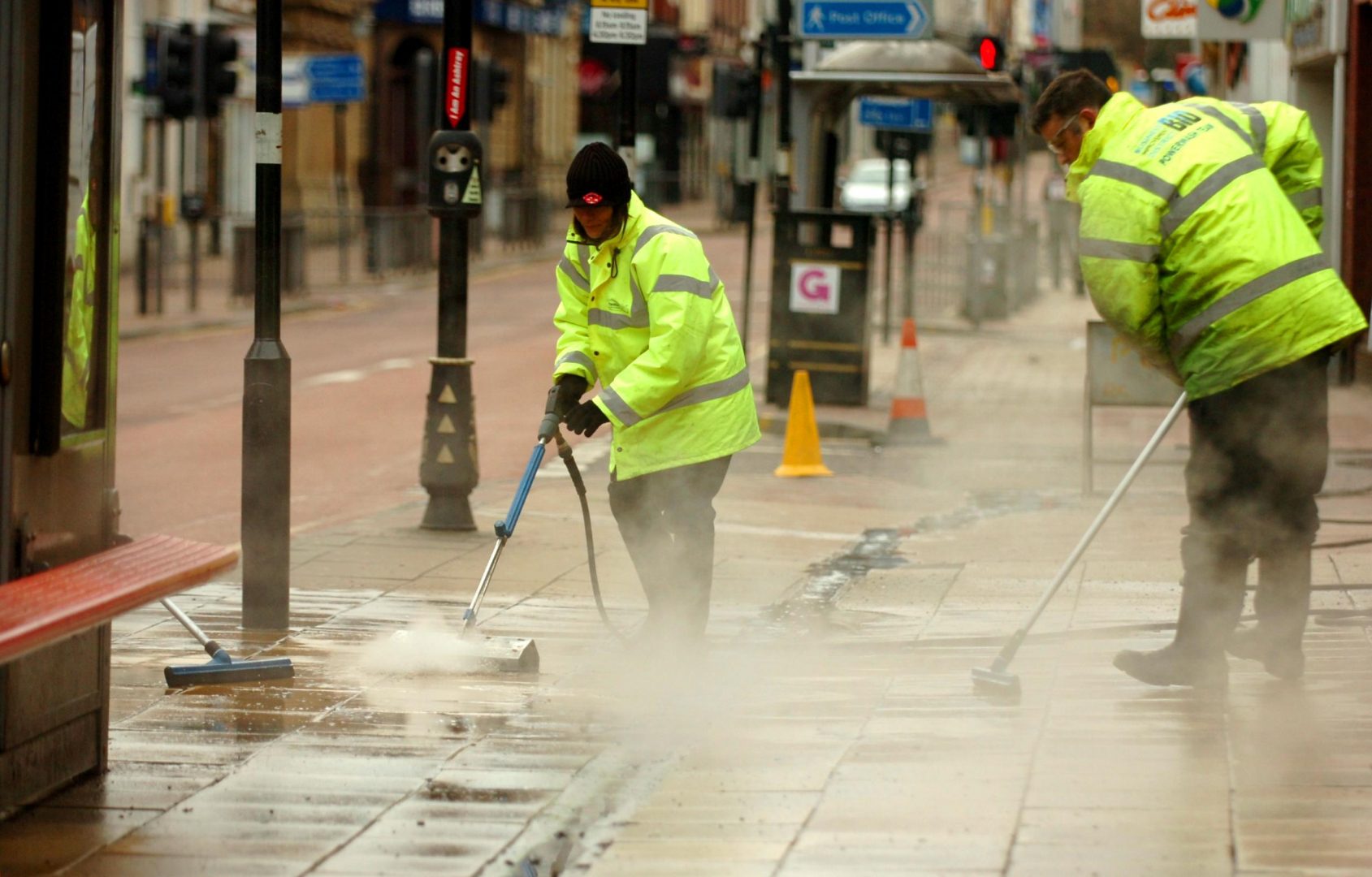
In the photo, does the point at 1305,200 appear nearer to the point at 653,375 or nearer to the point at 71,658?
the point at 653,375

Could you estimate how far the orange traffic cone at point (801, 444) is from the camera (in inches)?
483

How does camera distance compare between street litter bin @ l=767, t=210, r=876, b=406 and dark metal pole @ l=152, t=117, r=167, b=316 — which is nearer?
street litter bin @ l=767, t=210, r=876, b=406

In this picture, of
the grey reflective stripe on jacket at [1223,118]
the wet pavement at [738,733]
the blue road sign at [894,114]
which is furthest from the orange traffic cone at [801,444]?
the blue road sign at [894,114]

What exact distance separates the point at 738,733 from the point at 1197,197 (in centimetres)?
196

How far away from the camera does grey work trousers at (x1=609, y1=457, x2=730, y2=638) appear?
6.92 metres

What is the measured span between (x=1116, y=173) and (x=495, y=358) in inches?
602

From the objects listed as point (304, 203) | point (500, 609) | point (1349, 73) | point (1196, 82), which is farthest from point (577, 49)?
point (500, 609)

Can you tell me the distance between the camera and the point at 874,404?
16.4 m

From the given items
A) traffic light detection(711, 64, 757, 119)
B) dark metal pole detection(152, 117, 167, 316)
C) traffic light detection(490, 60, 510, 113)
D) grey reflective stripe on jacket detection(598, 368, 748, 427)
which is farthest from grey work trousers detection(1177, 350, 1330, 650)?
traffic light detection(490, 60, 510, 113)

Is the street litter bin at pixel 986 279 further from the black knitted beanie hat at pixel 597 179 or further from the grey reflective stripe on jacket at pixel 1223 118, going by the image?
the grey reflective stripe on jacket at pixel 1223 118

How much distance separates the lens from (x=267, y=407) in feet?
24.5

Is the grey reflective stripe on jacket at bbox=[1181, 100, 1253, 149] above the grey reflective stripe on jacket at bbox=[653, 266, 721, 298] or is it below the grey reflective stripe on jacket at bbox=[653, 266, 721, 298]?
above

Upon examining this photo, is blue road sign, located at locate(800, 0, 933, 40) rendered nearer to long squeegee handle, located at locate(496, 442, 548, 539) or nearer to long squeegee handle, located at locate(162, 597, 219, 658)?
long squeegee handle, located at locate(496, 442, 548, 539)

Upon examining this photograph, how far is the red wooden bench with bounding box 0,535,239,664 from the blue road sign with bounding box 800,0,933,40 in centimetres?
1055
